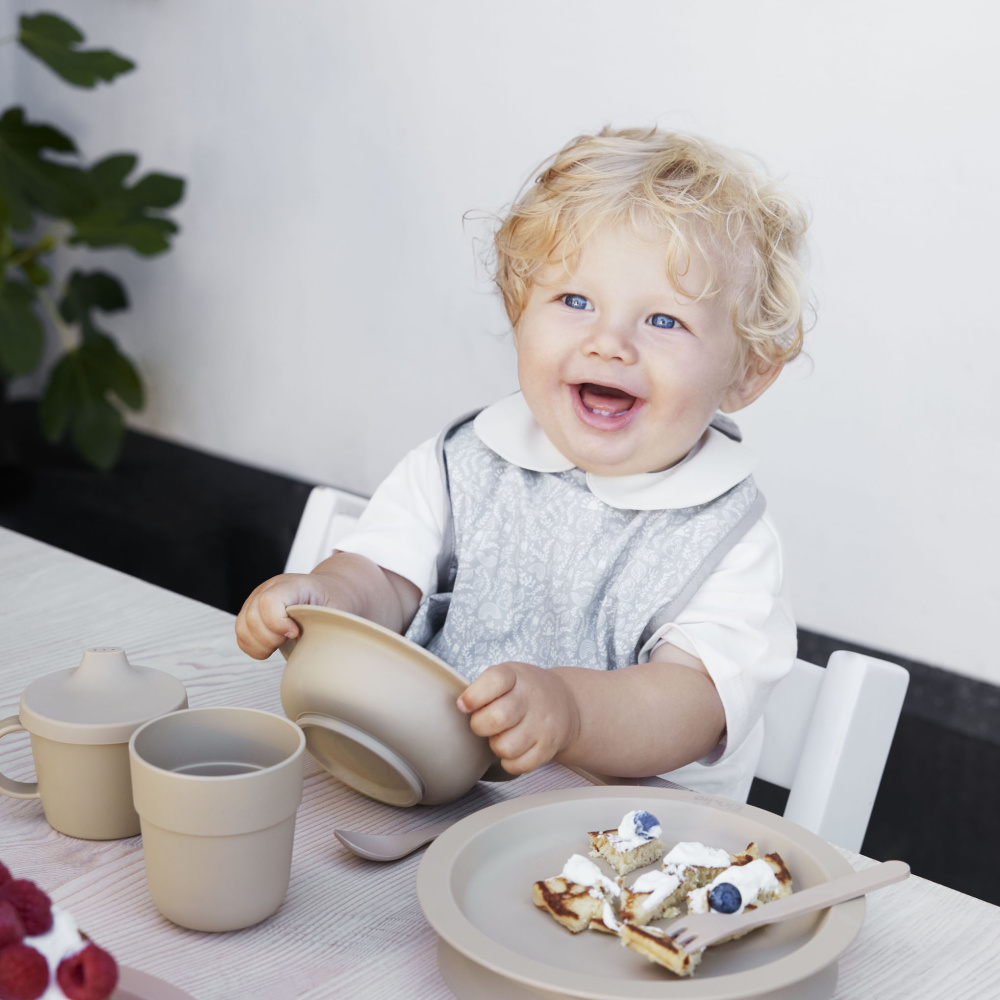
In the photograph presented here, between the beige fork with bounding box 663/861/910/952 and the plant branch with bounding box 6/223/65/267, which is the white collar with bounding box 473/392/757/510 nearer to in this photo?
the beige fork with bounding box 663/861/910/952

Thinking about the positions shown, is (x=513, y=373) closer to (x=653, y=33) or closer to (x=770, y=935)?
(x=653, y=33)

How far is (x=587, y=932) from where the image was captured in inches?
22.7

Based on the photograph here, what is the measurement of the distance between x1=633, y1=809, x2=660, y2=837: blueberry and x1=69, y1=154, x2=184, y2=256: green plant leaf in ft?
7.50

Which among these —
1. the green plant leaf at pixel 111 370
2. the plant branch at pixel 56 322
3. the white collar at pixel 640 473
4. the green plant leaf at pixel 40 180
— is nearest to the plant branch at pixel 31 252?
the green plant leaf at pixel 40 180

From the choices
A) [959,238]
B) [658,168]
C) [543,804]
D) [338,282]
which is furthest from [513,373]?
[543,804]

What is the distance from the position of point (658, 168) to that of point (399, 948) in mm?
694

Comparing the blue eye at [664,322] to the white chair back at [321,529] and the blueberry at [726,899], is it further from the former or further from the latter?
the blueberry at [726,899]

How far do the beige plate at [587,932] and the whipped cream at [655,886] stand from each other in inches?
1.1

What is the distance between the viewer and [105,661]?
65 cm

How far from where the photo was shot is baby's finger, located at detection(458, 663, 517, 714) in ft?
2.07

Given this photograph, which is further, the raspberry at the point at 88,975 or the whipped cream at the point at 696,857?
the whipped cream at the point at 696,857

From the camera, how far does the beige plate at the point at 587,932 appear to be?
49cm

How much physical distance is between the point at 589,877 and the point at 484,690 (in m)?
0.12

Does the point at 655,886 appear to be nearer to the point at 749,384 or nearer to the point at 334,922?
the point at 334,922
